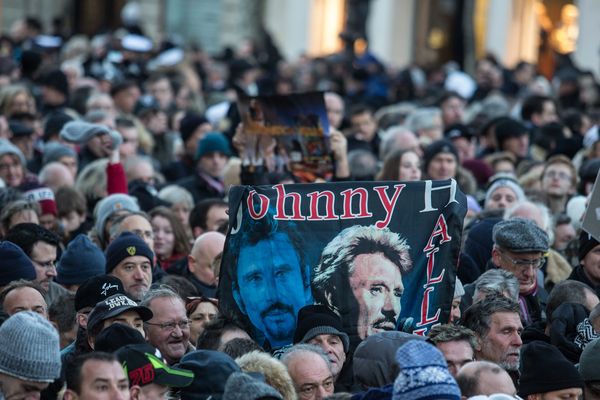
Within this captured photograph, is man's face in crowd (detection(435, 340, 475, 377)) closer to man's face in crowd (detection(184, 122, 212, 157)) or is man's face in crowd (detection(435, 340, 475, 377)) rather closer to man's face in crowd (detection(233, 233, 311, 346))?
man's face in crowd (detection(233, 233, 311, 346))

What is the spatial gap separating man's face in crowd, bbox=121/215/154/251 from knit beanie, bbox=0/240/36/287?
1372mm

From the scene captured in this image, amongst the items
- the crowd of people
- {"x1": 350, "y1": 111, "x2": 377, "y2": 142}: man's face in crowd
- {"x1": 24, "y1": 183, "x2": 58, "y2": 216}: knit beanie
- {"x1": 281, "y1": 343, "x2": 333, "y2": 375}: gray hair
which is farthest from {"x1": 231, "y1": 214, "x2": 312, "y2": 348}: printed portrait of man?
{"x1": 350, "y1": 111, "x2": 377, "y2": 142}: man's face in crowd

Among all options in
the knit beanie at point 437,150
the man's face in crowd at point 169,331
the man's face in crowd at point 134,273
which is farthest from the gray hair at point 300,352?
the knit beanie at point 437,150

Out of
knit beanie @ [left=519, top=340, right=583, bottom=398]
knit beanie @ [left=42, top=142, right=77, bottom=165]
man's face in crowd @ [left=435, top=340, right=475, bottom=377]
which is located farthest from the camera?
knit beanie @ [left=42, top=142, right=77, bottom=165]

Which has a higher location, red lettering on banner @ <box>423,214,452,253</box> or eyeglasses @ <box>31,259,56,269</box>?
red lettering on banner @ <box>423,214,452,253</box>

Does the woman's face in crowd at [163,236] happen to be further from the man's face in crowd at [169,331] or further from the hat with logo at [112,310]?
the hat with logo at [112,310]

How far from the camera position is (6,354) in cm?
853

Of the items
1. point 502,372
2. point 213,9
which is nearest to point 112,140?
point 502,372

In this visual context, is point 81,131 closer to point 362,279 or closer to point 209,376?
point 362,279

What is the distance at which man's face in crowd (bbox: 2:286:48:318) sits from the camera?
1023 cm

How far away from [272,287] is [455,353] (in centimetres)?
129

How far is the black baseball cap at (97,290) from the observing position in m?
10.5

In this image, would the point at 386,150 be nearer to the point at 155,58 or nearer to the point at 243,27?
the point at 155,58

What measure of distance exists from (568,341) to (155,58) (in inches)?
712
